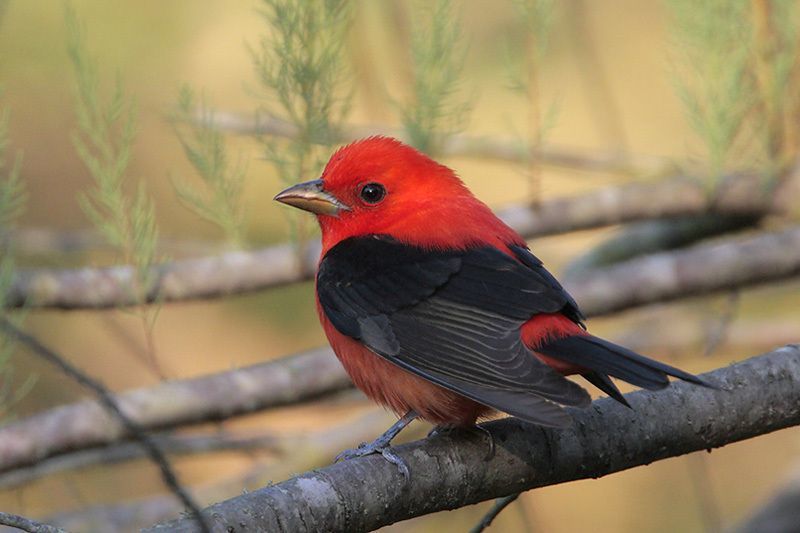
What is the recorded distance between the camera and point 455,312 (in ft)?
10.5

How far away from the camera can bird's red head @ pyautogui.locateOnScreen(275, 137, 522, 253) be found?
380 cm

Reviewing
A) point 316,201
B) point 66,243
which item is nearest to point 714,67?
point 316,201

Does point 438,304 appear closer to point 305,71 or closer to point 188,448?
point 305,71

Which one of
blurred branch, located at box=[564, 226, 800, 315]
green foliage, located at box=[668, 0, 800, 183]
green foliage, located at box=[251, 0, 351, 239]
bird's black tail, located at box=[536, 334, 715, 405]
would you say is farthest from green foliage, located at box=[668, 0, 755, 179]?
bird's black tail, located at box=[536, 334, 715, 405]

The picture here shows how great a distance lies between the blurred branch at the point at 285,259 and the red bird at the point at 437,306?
54 cm

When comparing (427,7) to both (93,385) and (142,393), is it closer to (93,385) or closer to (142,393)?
(142,393)

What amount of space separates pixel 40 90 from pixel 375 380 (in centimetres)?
462

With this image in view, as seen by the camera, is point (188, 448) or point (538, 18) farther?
point (188, 448)

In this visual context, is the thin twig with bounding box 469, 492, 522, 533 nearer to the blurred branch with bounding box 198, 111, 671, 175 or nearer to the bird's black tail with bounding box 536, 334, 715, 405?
the bird's black tail with bounding box 536, 334, 715, 405

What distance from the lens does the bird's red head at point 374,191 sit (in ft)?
12.5

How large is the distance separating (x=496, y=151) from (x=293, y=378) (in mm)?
1670

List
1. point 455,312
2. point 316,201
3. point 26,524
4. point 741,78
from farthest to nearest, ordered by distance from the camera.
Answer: point 741,78 → point 316,201 → point 455,312 → point 26,524

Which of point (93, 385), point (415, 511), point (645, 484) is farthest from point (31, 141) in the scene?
point (93, 385)

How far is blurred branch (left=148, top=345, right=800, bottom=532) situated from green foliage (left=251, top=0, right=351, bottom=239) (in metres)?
1.62
